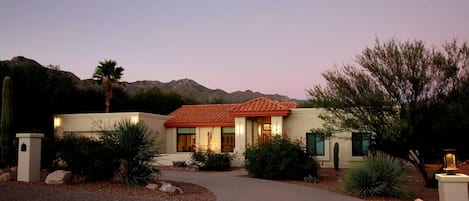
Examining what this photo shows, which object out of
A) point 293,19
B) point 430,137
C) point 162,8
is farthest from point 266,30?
point 430,137

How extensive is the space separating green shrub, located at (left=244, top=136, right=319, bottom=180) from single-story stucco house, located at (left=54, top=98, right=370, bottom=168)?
531 cm

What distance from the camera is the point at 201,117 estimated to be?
31.6m

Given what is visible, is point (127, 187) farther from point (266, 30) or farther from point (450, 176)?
point (266, 30)

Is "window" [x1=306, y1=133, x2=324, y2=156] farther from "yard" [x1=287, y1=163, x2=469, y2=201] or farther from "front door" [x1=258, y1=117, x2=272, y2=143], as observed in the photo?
"yard" [x1=287, y1=163, x2=469, y2=201]

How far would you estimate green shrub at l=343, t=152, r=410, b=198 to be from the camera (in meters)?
14.2

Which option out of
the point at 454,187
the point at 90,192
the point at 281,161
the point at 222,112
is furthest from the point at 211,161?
the point at 454,187

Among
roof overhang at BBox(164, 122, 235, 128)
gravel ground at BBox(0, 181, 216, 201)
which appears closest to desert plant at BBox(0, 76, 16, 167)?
gravel ground at BBox(0, 181, 216, 201)

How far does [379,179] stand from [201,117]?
18474mm

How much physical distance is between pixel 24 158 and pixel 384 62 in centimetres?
1292

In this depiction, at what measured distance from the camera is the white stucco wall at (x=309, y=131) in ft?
85.5

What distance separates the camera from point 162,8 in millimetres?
22188

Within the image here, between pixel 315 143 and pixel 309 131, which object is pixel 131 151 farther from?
pixel 315 143

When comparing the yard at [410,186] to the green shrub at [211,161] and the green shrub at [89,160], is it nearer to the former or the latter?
the green shrub at [211,161]

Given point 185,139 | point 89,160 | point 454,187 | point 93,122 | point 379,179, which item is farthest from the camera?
point 185,139
